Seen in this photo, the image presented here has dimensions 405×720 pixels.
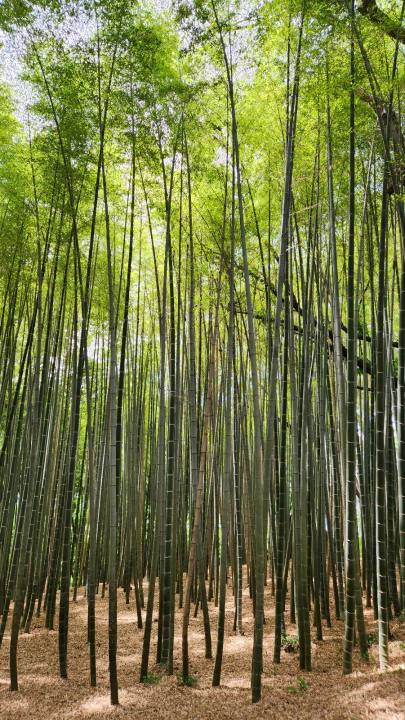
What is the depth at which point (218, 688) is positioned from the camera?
2797 millimetres

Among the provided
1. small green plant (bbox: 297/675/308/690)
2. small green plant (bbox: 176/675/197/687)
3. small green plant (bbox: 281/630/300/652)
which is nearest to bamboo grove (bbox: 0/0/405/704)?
small green plant (bbox: 176/675/197/687)

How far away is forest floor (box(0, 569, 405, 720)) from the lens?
239 centimetres

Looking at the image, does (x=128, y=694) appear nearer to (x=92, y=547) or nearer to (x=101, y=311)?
(x=92, y=547)

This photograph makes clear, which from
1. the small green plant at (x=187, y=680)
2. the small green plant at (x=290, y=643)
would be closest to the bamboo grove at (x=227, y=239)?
the small green plant at (x=187, y=680)

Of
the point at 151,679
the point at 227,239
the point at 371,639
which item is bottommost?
the point at 151,679

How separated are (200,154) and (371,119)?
1.48 metres

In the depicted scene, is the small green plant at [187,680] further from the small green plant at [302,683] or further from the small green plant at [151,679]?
the small green plant at [302,683]

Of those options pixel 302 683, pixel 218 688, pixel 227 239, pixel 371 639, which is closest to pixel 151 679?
pixel 218 688

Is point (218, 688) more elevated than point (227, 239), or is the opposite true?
point (227, 239)

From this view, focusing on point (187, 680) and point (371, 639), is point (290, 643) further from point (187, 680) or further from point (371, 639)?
point (187, 680)

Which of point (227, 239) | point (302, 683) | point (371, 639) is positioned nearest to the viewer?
point (302, 683)

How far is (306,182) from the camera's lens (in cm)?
417

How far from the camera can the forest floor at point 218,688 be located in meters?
2.39

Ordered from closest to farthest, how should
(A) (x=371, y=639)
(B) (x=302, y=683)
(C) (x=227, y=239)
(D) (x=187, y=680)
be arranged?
(B) (x=302, y=683) → (D) (x=187, y=680) → (A) (x=371, y=639) → (C) (x=227, y=239)
